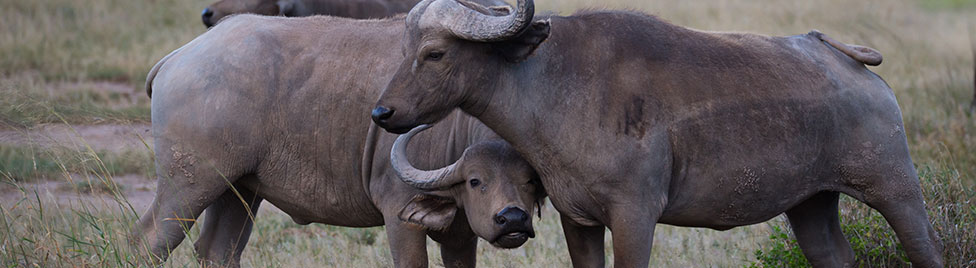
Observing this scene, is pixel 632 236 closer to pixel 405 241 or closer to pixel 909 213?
pixel 405 241

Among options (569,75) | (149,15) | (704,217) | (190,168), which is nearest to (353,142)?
(190,168)

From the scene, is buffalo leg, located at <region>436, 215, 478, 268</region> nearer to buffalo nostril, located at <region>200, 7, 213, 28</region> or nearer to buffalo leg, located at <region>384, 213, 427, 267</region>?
buffalo leg, located at <region>384, 213, 427, 267</region>

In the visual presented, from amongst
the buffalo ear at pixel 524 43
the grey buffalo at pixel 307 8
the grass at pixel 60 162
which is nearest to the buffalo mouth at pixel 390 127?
the buffalo ear at pixel 524 43

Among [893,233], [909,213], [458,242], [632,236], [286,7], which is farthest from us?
[286,7]

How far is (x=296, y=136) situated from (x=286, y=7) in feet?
13.2

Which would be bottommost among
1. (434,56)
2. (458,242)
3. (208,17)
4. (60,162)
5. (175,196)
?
(208,17)

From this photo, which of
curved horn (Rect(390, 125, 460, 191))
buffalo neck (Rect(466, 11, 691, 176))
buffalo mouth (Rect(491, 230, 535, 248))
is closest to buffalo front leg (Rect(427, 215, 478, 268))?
curved horn (Rect(390, 125, 460, 191))

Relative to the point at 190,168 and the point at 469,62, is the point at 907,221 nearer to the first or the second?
the point at 469,62

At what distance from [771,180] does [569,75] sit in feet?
3.83

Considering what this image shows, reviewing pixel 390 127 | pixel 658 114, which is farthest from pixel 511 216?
pixel 658 114

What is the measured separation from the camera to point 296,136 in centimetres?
627

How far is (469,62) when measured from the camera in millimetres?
5188

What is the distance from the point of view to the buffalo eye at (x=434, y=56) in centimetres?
514

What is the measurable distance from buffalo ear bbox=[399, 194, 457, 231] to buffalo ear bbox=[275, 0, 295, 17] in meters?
4.58
